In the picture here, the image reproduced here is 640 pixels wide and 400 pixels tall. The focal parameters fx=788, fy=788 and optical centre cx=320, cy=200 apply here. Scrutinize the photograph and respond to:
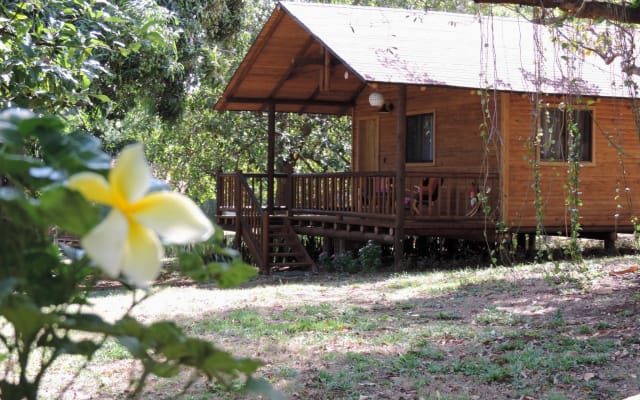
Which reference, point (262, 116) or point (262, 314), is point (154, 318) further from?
point (262, 116)

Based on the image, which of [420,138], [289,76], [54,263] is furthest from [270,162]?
[54,263]

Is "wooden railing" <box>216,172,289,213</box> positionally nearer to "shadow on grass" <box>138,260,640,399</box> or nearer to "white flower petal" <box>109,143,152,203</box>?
"shadow on grass" <box>138,260,640,399</box>

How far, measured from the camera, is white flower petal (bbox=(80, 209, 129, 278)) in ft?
3.09

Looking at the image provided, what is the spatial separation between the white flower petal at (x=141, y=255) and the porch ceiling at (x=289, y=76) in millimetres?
14013

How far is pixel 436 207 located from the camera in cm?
1508

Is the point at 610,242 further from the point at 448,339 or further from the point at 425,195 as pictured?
the point at 448,339

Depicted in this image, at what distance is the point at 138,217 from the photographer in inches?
39.2

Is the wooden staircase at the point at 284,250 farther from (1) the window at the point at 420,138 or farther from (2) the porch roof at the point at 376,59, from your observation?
(1) the window at the point at 420,138

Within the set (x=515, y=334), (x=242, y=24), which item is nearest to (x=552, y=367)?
(x=515, y=334)

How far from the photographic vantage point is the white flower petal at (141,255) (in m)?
0.98

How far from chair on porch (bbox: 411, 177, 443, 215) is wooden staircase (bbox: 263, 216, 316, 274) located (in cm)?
236

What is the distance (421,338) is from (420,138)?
10.2 meters

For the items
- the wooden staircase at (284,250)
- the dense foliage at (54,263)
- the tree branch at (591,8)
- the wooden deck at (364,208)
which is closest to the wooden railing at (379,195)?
the wooden deck at (364,208)

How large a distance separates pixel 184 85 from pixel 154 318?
319 inches
